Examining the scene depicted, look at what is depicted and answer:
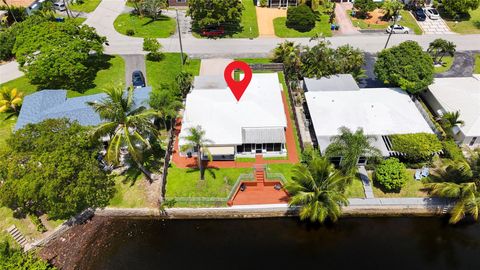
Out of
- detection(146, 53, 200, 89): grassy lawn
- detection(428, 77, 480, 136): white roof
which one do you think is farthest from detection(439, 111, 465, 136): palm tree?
detection(146, 53, 200, 89): grassy lawn

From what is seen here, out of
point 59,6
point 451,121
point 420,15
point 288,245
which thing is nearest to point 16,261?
point 288,245

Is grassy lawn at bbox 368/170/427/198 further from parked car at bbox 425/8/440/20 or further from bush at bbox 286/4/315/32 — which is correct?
parked car at bbox 425/8/440/20

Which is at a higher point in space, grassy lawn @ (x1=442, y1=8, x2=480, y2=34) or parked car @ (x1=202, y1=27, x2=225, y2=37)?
parked car @ (x1=202, y1=27, x2=225, y2=37)

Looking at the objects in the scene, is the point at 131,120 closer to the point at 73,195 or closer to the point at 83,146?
the point at 83,146

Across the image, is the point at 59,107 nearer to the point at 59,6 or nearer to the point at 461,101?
the point at 59,6

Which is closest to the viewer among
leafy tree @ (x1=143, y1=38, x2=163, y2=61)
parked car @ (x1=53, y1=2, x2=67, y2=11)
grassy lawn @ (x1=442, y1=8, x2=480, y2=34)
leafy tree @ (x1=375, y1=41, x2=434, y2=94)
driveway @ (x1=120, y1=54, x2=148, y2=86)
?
leafy tree @ (x1=375, y1=41, x2=434, y2=94)

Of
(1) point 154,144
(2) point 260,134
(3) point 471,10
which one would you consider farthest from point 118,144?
(3) point 471,10

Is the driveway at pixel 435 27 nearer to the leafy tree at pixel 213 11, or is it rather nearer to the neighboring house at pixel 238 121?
the leafy tree at pixel 213 11
